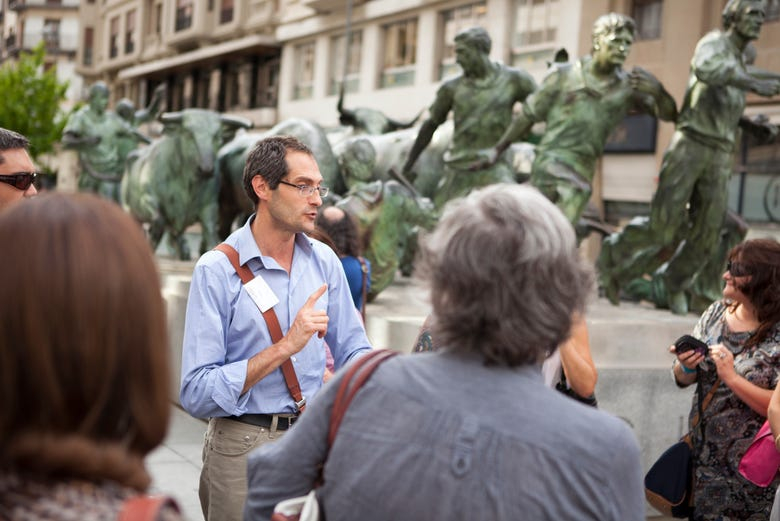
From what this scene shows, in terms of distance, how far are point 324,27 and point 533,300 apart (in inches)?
1263

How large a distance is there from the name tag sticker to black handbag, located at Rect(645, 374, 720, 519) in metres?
1.66

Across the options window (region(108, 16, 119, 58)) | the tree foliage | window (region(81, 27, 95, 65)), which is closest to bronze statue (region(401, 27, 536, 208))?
the tree foliage

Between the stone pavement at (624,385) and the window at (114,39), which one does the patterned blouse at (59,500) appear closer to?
the stone pavement at (624,385)

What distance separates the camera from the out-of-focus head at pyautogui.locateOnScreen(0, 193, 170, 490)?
4.54 ft

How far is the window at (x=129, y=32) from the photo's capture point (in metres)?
50.8

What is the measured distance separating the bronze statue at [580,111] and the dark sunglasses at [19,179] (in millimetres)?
4613

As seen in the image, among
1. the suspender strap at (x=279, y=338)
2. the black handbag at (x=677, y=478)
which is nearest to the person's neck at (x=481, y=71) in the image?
the black handbag at (x=677, y=478)

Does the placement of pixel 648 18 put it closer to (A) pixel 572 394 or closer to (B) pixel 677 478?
(B) pixel 677 478

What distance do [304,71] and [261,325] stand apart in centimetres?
3293

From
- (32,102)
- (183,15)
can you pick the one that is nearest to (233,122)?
(183,15)

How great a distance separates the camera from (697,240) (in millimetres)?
8297

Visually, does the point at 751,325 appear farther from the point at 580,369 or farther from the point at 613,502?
the point at 613,502

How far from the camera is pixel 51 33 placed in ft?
238

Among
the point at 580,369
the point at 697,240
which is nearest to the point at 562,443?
the point at 580,369
